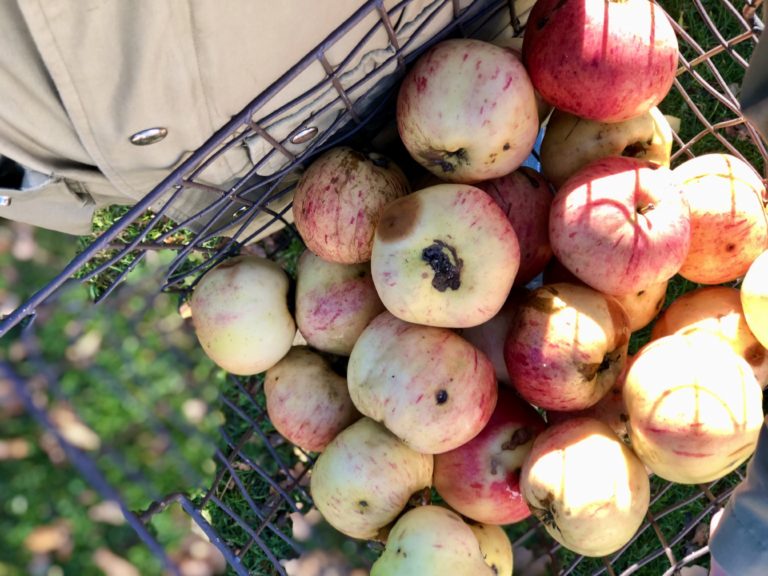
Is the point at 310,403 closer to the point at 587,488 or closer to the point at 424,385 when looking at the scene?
the point at 424,385

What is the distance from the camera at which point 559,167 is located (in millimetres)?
1077

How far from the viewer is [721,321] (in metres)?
1.02

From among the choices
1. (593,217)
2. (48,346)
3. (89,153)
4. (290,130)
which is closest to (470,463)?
(593,217)

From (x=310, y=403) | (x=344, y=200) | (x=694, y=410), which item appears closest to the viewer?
(x=694, y=410)

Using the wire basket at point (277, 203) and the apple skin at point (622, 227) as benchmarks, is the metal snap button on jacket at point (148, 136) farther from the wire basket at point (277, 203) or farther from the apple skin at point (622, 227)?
the apple skin at point (622, 227)

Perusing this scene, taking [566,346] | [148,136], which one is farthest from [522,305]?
[148,136]

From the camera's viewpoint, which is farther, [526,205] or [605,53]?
[526,205]

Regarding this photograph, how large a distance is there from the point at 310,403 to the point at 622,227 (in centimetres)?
50

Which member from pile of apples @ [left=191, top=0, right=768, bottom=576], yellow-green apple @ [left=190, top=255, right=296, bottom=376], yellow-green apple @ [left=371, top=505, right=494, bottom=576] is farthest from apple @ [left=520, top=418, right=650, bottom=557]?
yellow-green apple @ [left=190, top=255, right=296, bottom=376]

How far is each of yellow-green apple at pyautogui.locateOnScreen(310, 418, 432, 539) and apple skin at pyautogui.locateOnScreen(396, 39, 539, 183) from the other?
15.5 inches

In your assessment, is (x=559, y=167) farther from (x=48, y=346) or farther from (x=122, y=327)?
(x=48, y=346)

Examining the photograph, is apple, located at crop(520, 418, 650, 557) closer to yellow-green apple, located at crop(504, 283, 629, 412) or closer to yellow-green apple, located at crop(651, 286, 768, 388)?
yellow-green apple, located at crop(504, 283, 629, 412)

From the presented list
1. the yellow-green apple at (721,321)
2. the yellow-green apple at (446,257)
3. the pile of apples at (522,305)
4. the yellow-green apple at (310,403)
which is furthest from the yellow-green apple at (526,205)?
the yellow-green apple at (310,403)

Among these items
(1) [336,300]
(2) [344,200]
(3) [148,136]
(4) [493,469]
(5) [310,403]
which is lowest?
(4) [493,469]
